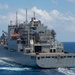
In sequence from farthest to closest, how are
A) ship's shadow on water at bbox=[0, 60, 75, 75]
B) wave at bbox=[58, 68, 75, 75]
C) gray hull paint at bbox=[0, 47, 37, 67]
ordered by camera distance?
gray hull paint at bbox=[0, 47, 37, 67]
ship's shadow on water at bbox=[0, 60, 75, 75]
wave at bbox=[58, 68, 75, 75]

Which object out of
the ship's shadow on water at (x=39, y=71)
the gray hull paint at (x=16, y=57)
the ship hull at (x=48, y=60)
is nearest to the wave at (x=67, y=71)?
the ship's shadow on water at (x=39, y=71)

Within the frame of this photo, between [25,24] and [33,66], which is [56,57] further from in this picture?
[25,24]

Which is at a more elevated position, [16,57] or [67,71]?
[16,57]

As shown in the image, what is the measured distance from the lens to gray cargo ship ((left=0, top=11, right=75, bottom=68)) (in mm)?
61906

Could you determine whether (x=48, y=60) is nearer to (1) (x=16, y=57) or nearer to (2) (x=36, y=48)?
(2) (x=36, y=48)

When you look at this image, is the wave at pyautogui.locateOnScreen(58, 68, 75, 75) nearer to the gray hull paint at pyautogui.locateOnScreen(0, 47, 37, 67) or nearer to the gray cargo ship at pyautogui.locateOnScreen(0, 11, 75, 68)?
the gray cargo ship at pyautogui.locateOnScreen(0, 11, 75, 68)

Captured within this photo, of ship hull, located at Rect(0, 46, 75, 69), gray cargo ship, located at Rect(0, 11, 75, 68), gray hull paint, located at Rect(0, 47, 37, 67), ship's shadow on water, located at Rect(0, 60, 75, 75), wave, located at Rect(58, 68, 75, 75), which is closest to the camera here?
wave, located at Rect(58, 68, 75, 75)

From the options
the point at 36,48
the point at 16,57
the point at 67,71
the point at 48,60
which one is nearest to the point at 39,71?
the point at 48,60

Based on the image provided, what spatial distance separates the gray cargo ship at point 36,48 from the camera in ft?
203

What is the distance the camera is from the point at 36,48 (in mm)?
68438

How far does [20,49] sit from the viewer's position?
234ft

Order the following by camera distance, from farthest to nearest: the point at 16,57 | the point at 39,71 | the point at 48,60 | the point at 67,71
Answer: the point at 16,57 < the point at 48,60 < the point at 39,71 < the point at 67,71

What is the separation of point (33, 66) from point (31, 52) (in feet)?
14.7

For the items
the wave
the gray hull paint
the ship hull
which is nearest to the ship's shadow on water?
the wave
